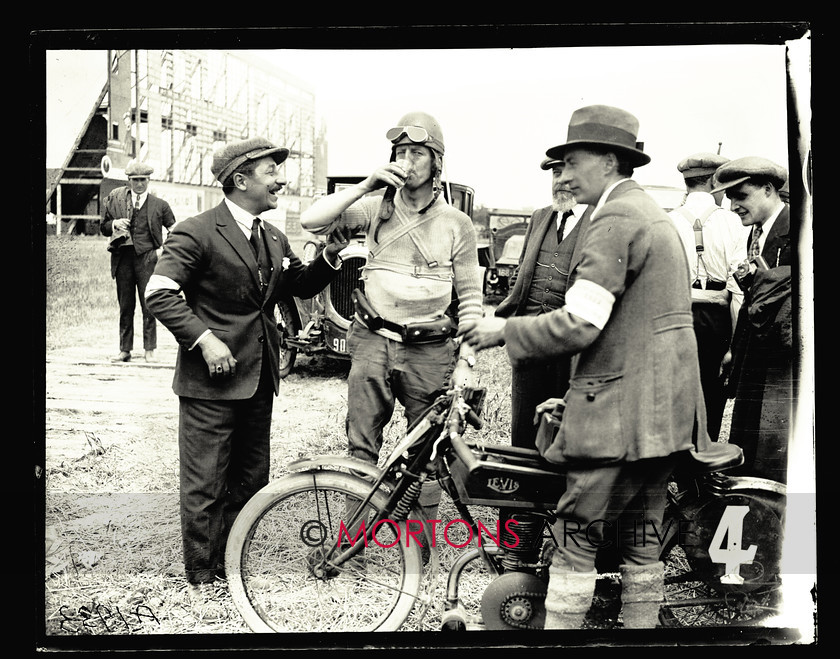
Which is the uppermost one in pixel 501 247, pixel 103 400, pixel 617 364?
pixel 501 247

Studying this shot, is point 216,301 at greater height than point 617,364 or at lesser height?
greater

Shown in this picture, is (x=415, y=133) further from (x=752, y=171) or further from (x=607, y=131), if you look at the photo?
(x=752, y=171)

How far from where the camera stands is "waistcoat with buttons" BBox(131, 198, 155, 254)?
13.4ft

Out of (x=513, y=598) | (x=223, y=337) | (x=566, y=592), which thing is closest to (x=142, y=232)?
(x=223, y=337)

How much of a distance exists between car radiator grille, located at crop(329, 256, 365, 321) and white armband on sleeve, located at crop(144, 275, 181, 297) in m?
2.14

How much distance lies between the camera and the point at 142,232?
4098mm

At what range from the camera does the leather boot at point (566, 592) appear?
3529 millimetres

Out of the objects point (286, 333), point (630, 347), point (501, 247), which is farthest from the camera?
point (286, 333)

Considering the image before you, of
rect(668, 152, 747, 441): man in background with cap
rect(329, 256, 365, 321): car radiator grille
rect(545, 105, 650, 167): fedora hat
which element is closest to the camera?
rect(545, 105, 650, 167): fedora hat

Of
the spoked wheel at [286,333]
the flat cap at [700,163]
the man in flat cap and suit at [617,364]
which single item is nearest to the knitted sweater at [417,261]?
the spoked wheel at [286,333]

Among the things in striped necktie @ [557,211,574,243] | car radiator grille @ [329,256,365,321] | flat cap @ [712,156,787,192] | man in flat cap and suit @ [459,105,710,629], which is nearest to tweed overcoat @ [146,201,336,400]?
man in flat cap and suit @ [459,105,710,629]

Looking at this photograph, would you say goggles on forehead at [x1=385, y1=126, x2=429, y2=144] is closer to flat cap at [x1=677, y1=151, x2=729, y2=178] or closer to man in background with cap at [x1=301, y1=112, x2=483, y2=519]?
man in background with cap at [x1=301, y1=112, x2=483, y2=519]

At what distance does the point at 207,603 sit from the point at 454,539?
4.05ft

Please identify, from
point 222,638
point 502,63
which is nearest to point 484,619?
point 222,638
